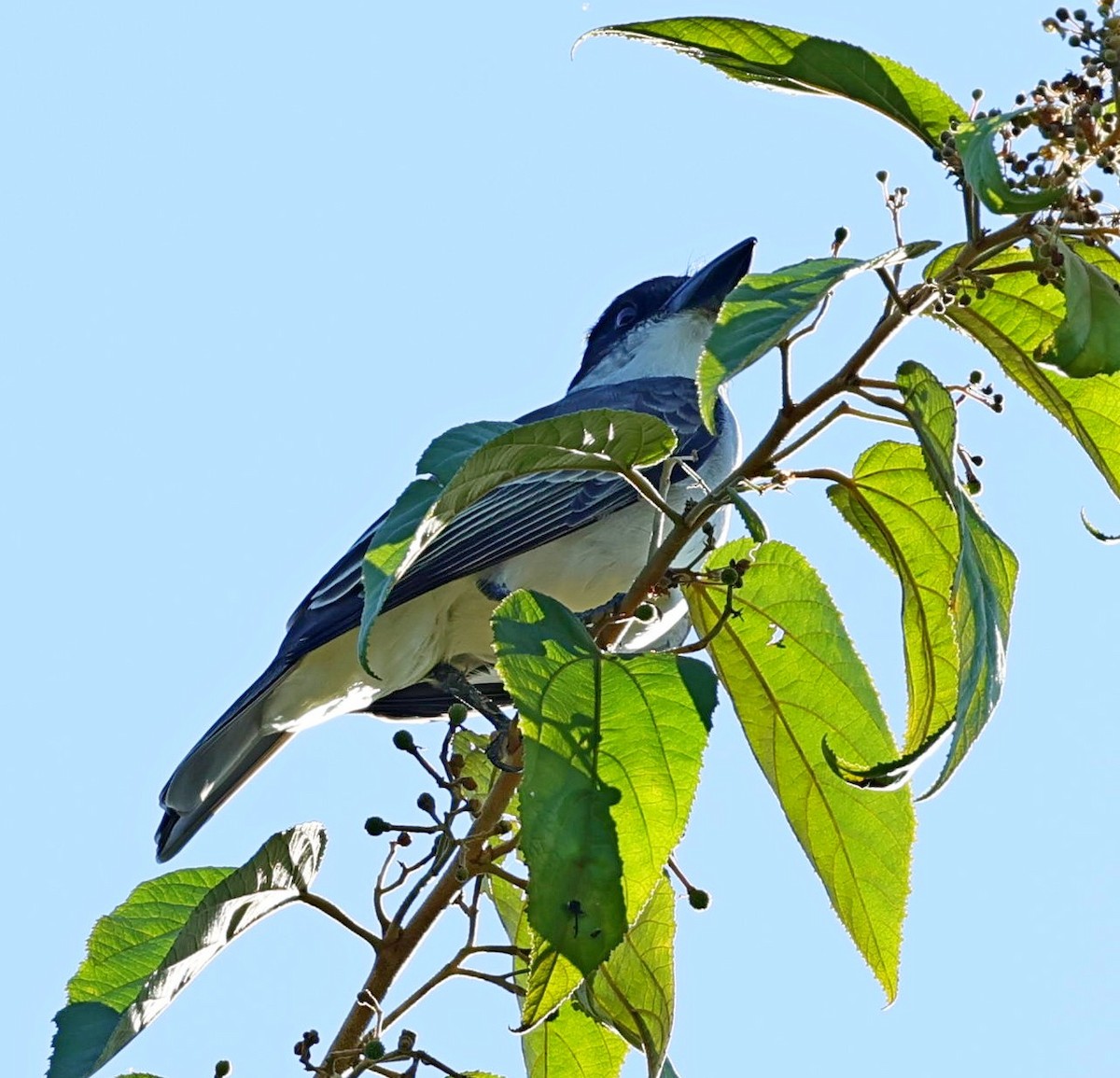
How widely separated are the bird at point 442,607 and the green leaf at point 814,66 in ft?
7.06

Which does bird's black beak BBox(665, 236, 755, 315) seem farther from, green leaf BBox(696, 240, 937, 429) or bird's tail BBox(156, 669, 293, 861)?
green leaf BBox(696, 240, 937, 429)

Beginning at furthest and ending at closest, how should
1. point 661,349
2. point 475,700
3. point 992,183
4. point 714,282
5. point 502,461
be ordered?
point 661,349 → point 714,282 → point 475,700 → point 502,461 → point 992,183

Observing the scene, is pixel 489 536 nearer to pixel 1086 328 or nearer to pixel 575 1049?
pixel 575 1049

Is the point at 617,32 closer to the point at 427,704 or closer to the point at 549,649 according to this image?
the point at 549,649

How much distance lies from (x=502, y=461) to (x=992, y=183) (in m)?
0.72

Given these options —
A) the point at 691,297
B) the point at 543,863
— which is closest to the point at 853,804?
the point at 543,863

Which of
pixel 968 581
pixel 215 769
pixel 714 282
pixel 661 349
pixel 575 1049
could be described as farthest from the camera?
pixel 661 349

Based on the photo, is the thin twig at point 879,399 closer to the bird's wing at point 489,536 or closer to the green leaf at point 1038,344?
the green leaf at point 1038,344

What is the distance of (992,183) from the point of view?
1853 mm

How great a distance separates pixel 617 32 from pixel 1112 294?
32.1 inches

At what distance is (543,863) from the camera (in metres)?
1.85

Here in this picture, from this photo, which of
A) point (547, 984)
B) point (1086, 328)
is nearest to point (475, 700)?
point (547, 984)

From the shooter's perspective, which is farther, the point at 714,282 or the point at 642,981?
the point at 714,282

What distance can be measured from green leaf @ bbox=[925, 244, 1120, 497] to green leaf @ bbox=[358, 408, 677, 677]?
19.1 inches
